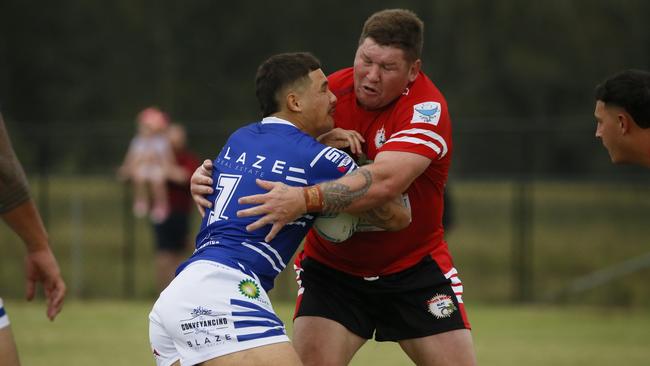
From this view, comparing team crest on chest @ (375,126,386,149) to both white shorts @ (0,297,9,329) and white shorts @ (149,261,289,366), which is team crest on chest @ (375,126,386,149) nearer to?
white shorts @ (149,261,289,366)

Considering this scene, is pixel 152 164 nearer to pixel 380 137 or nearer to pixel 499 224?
pixel 499 224

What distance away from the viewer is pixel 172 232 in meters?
14.5

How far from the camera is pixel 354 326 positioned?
229 inches

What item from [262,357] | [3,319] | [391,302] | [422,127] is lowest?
[391,302]

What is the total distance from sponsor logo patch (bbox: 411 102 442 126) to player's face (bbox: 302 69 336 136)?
0.48 m

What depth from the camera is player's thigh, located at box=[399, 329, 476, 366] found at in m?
5.66

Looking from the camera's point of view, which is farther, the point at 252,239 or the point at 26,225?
the point at 26,225

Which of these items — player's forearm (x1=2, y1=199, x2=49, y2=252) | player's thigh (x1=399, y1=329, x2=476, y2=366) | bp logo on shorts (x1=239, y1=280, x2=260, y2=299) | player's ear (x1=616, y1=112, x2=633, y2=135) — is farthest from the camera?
player's thigh (x1=399, y1=329, x2=476, y2=366)

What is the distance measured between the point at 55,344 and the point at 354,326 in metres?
6.49

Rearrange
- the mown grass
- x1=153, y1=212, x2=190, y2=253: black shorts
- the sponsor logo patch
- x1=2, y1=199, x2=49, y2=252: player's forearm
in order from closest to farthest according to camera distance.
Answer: x1=2, y1=199, x2=49, y2=252: player's forearm < the sponsor logo patch < x1=153, y1=212, x2=190, y2=253: black shorts < the mown grass

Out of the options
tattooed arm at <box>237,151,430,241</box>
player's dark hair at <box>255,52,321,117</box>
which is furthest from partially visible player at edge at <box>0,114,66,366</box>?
player's dark hair at <box>255,52,321,117</box>

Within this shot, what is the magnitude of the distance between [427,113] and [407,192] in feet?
1.62

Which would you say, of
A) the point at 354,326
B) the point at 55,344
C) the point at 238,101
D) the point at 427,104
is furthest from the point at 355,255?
the point at 238,101

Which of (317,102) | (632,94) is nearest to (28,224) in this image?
(317,102)
